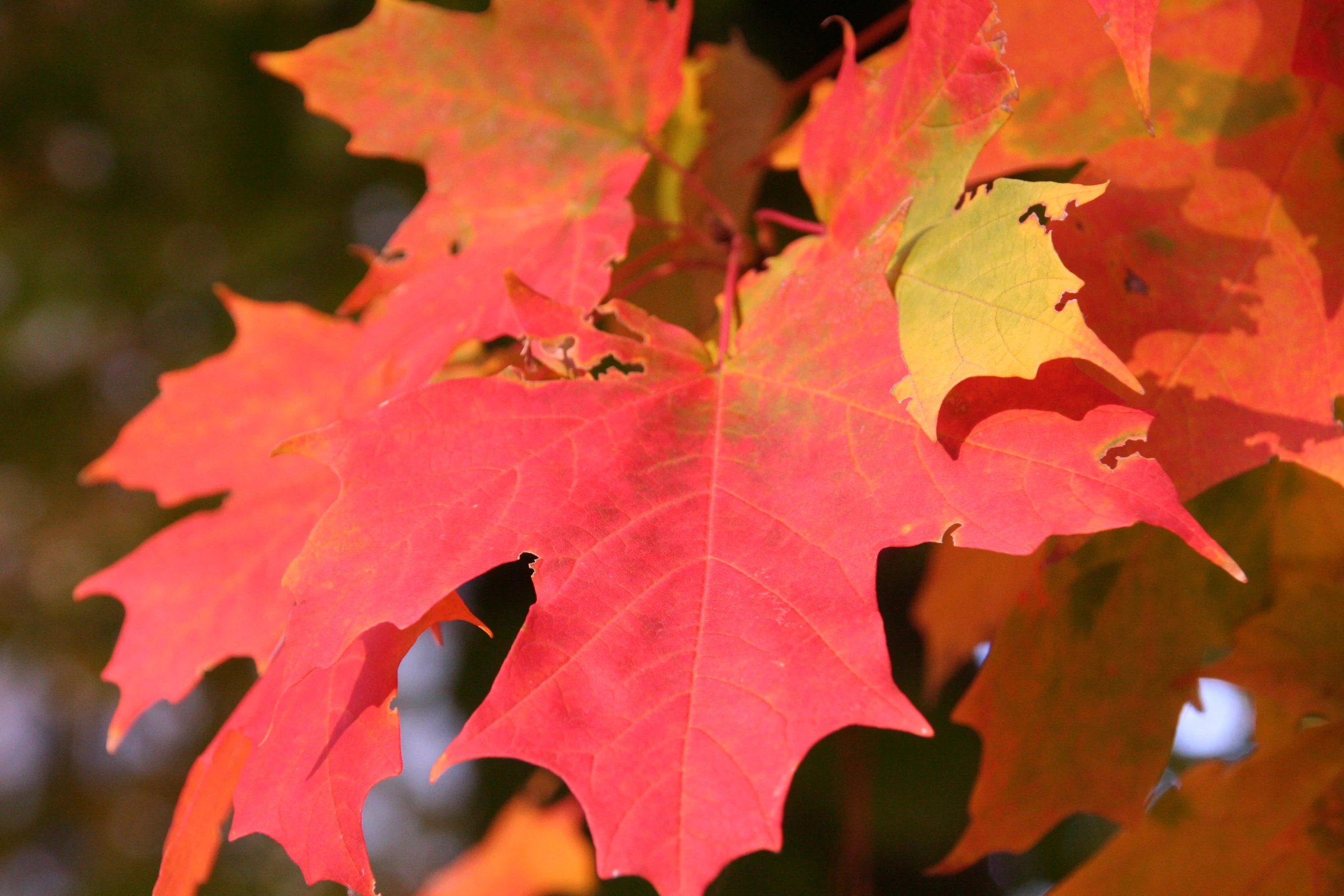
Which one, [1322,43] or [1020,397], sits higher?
[1322,43]

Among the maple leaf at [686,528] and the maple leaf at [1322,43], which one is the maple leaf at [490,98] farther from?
the maple leaf at [1322,43]

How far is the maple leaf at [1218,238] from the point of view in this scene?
0.40m

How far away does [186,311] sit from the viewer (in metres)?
1.76

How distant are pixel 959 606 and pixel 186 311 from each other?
1581 mm

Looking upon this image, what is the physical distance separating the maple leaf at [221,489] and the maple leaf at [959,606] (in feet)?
1.57

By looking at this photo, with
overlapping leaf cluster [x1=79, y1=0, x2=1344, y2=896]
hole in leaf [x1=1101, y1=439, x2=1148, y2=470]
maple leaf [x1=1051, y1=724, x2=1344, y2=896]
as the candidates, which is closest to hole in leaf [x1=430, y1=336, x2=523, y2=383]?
overlapping leaf cluster [x1=79, y1=0, x2=1344, y2=896]

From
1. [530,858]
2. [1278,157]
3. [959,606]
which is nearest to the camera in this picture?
[1278,157]

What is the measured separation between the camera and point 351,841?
39 centimetres

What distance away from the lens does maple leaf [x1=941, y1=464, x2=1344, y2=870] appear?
1.69 feet

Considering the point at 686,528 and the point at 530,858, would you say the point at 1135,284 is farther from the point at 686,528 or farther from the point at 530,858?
the point at 530,858

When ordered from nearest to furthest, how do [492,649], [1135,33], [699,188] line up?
[1135,33] < [699,188] < [492,649]

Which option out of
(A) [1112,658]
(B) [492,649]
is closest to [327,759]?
(A) [1112,658]

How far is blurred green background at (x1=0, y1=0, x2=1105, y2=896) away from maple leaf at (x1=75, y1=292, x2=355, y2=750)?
23.2 inches

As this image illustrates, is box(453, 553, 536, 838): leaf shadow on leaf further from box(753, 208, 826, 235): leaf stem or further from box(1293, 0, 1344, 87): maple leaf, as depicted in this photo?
box(1293, 0, 1344, 87): maple leaf
